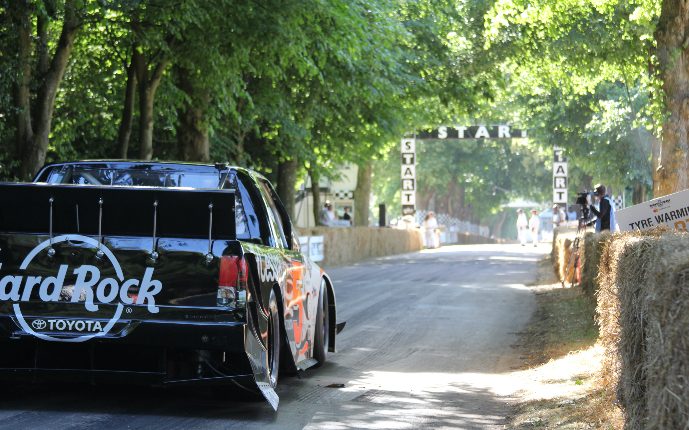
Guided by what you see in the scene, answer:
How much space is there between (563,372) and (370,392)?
6.86ft

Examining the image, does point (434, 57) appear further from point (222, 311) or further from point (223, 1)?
point (222, 311)

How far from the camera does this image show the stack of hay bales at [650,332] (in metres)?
5.29

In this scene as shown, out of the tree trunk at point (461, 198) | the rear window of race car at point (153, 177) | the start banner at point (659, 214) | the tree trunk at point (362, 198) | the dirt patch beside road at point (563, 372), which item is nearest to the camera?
the dirt patch beside road at point (563, 372)

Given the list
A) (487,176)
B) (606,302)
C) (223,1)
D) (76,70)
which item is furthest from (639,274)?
(487,176)

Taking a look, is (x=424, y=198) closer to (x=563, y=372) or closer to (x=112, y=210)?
(x=563, y=372)

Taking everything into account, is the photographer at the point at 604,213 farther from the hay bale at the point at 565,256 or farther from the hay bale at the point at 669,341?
the hay bale at the point at 669,341

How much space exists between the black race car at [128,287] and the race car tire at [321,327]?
272 centimetres

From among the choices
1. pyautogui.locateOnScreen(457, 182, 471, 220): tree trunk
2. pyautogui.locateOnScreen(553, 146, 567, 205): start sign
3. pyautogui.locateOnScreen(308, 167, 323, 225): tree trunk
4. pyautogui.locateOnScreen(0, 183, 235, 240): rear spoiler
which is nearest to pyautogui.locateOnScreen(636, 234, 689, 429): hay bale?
pyautogui.locateOnScreen(0, 183, 235, 240): rear spoiler

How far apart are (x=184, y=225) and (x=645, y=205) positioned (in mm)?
4708

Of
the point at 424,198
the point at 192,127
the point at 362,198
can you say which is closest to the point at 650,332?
the point at 192,127

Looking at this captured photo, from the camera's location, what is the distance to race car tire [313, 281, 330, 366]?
11.2m

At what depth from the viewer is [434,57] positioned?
35.9m

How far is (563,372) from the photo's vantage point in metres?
11.1

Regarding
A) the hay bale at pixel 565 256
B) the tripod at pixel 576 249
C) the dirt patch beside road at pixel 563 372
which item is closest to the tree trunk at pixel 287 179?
the hay bale at pixel 565 256
